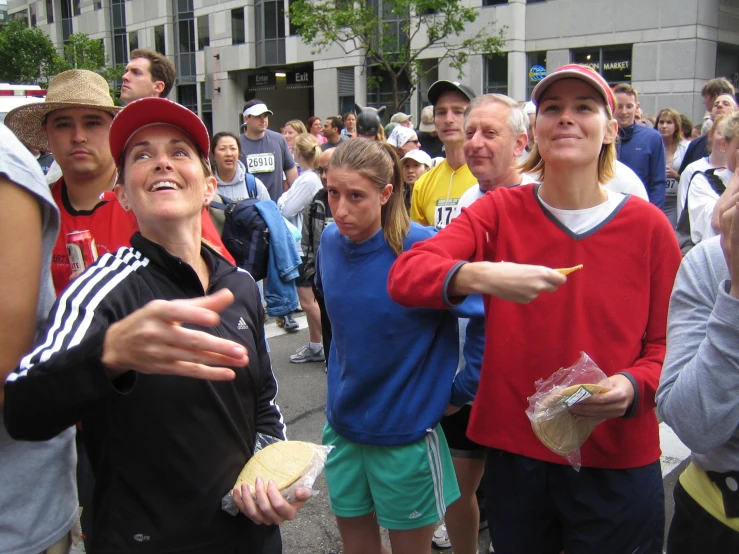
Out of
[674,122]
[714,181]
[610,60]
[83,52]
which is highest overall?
[83,52]

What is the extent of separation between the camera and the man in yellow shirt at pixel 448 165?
13.1ft

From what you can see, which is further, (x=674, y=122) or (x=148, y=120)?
(x=674, y=122)

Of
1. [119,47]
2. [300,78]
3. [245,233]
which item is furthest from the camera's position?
[119,47]

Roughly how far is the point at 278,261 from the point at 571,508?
3644 mm

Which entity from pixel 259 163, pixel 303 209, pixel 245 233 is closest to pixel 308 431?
pixel 245 233

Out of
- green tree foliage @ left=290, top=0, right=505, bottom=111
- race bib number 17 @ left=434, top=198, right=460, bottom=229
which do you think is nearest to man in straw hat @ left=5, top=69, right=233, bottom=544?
race bib number 17 @ left=434, top=198, right=460, bottom=229

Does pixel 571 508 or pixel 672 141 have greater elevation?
pixel 672 141

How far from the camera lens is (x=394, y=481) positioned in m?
2.55

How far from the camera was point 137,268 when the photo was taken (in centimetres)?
172

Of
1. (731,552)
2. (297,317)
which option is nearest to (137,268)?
(731,552)

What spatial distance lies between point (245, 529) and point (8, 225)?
103 centimetres

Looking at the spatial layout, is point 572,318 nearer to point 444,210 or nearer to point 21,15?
point 444,210

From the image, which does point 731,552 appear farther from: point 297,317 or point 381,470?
point 297,317

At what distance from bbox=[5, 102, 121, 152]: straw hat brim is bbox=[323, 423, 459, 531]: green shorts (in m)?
1.80
